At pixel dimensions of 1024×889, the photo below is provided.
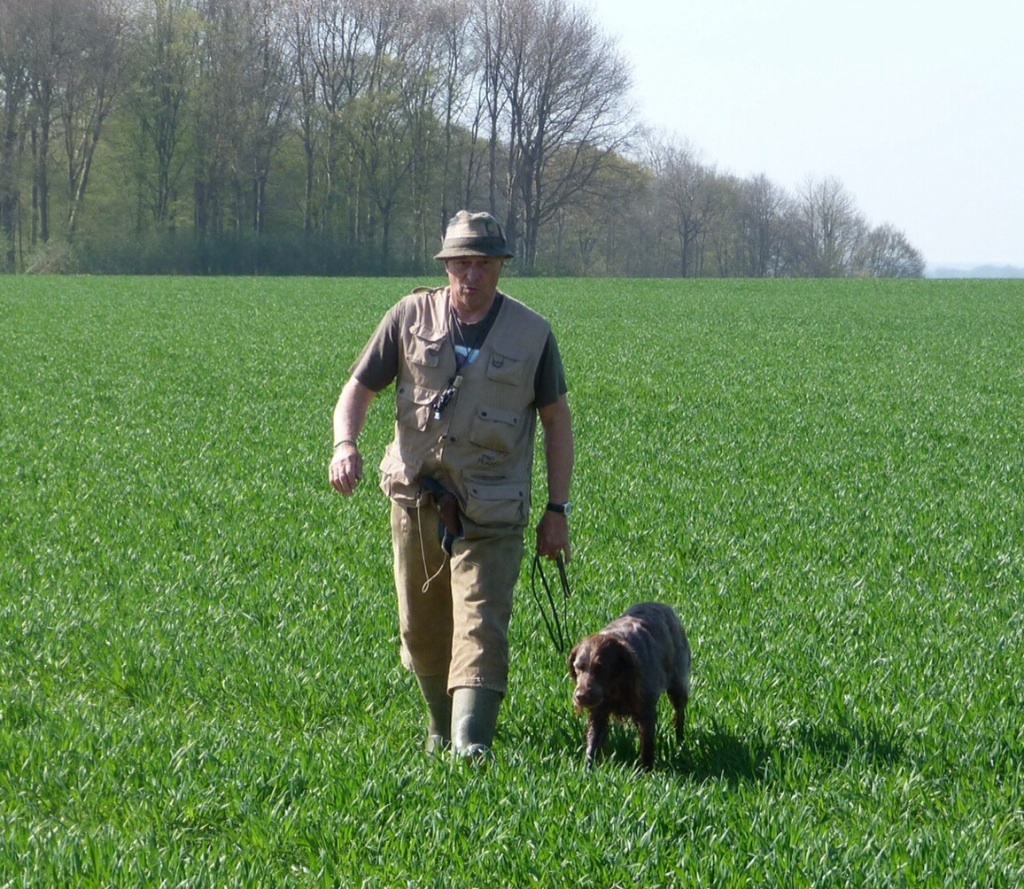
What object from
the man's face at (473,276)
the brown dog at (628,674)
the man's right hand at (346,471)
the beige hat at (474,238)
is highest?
the beige hat at (474,238)

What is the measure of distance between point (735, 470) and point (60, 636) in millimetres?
7250

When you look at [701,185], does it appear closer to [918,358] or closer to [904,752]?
[918,358]

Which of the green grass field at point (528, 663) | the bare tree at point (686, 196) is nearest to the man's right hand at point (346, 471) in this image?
the green grass field at point (528, 663)

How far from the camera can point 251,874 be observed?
12.6ft

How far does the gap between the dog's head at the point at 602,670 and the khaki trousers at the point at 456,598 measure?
0.38 meters

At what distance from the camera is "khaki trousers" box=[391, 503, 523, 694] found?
504 centimetres

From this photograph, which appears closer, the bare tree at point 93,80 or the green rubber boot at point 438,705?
the green rubber boot at point 438,705

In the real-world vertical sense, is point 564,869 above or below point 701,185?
below

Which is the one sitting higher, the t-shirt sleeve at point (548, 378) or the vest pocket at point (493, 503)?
the t-shirt sleeve at point (548, 378)

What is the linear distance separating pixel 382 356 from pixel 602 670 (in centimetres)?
147

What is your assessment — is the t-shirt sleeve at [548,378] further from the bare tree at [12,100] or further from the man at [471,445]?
the bare tree at [12,100]

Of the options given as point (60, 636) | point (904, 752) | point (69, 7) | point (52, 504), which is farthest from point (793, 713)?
point (69, 7)

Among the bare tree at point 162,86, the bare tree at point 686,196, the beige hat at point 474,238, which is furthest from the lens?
the bare tree at point 686,196

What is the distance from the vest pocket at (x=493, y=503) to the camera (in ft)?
16.5
